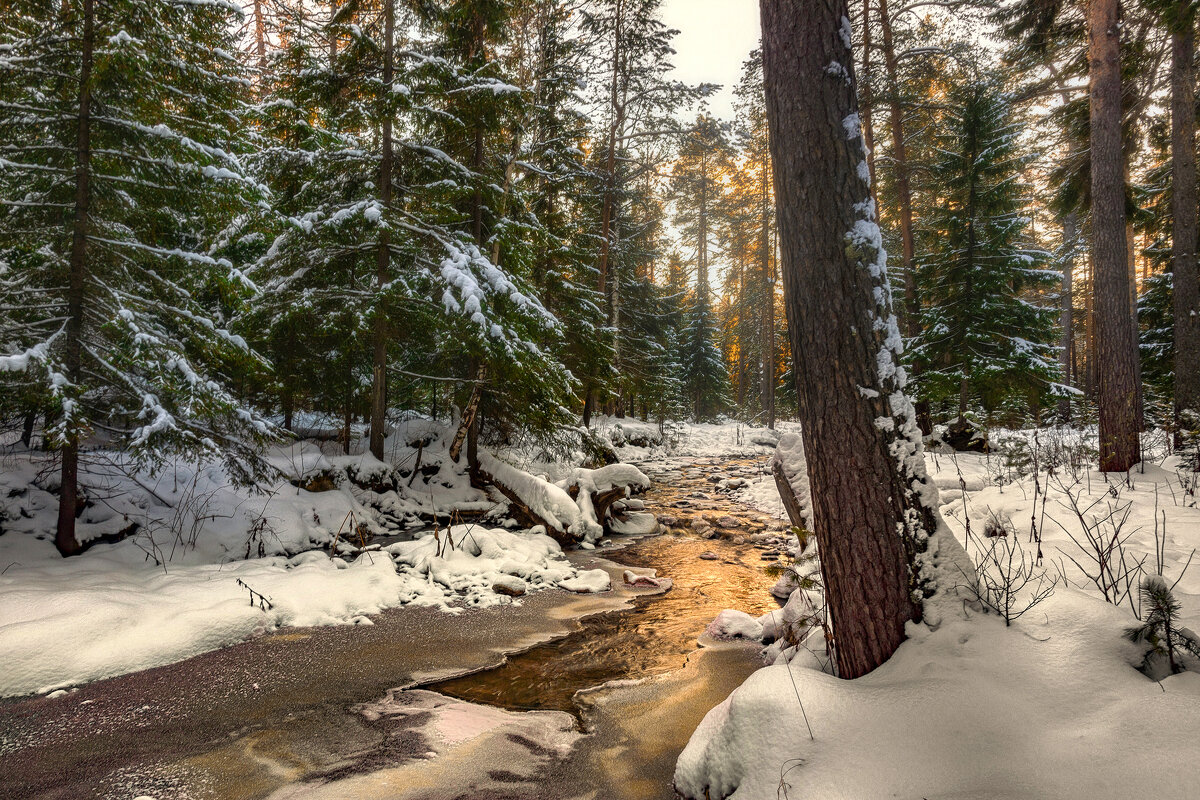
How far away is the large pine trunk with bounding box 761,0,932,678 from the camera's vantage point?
2777mm

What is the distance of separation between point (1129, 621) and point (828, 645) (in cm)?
137

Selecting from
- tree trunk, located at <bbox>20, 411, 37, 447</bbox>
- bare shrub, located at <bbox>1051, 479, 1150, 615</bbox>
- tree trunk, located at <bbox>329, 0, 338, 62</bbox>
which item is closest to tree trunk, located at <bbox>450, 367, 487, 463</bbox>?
tree trunk, located at <bbox>20, 411, 37, 447</bbox>

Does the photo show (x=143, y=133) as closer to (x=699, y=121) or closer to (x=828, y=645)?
(x=828, y=645)

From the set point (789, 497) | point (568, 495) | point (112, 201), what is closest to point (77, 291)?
point (112, 201)

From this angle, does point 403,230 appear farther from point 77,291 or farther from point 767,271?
point 767,271

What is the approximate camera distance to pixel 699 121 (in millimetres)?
17141

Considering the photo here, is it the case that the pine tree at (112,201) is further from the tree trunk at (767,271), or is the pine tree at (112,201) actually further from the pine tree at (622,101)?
the tree trunk at (767,271)

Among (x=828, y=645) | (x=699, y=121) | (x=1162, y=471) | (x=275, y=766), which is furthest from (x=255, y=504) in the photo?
(x=699, y=121)

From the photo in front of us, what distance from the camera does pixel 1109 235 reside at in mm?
7270

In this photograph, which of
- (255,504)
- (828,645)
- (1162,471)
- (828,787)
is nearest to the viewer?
(828,787)

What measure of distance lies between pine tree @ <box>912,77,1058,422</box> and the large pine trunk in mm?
11929

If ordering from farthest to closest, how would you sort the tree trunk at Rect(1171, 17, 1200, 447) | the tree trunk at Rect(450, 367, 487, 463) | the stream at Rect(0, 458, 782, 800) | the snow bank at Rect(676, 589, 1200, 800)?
the tree trunk at Rect(450, 367, 487, 463), the tree trunk at Rect(1171, 17, 1200, 447), the stream at Rect(0, 458, 782, 800), the snow bank at Rect(676, 589, 1200, 800)

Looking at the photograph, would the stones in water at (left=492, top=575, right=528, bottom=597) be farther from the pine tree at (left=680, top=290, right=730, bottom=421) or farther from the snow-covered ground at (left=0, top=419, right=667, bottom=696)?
the pine tree at (left=680, top=290, right=730, bottom=421)

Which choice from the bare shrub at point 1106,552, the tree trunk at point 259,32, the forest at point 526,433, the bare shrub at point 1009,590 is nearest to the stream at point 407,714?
the forest at point 526,433
